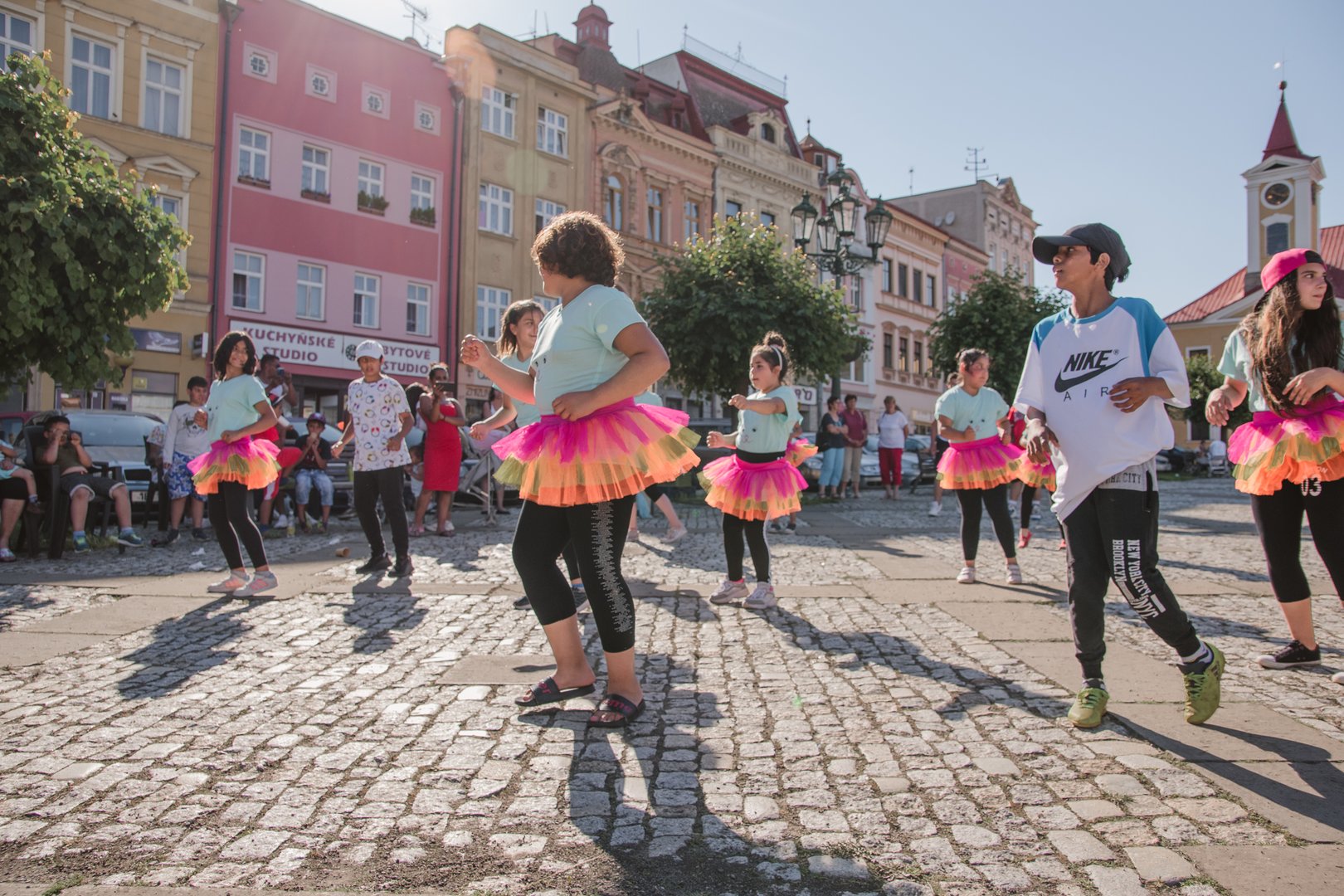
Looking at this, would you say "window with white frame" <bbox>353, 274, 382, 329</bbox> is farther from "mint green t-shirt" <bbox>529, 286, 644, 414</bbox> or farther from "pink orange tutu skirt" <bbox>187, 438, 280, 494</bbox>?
"mint green t-shirt" <bbox>529, 286, 644, 414</bbox>

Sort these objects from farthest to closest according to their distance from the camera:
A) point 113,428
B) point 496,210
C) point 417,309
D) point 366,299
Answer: point 496,210 < point 417,309 < point 366,299 < point 113,428

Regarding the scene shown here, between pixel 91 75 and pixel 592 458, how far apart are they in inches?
956

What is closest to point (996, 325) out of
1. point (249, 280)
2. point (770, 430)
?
point (249, 280)

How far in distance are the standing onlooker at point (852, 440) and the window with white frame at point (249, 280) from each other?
15196 millimetres

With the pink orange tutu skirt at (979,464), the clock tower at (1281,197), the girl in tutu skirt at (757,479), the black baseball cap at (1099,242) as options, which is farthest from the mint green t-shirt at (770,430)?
the clock tower at (1281,197)

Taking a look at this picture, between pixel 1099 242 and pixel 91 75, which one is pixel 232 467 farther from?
pixel 91 75

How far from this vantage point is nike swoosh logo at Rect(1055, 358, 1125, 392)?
3793 mm

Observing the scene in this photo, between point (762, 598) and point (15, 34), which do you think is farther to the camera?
point (15, 34)

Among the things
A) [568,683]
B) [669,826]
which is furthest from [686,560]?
[669,826]

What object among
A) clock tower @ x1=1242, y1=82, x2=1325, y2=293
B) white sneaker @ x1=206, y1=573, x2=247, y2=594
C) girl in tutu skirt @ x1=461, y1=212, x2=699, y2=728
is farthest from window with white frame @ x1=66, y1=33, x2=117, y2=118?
clock tower @ x1=1242, y1=82, x2=1325, y2=293

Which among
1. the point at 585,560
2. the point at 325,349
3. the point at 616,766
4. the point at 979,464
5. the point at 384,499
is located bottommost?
the point at 616,766

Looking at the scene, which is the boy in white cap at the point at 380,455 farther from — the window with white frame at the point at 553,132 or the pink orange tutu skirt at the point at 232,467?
the window with white frame at the point at 553,132

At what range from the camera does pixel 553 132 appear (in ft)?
108

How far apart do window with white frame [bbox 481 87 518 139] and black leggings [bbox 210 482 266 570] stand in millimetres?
25871
